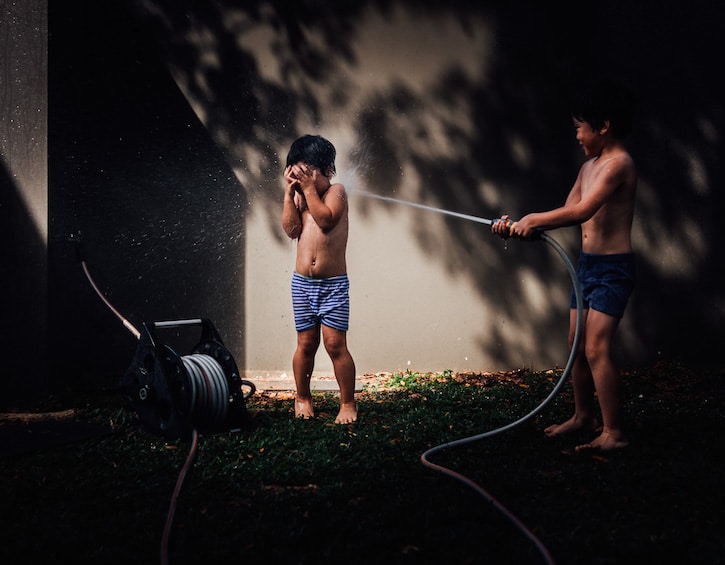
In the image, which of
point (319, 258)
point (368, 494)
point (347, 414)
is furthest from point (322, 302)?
point (368, 494)

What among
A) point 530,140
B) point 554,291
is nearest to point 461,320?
point 554,291

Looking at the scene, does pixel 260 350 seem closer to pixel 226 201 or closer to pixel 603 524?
pixel 226 201

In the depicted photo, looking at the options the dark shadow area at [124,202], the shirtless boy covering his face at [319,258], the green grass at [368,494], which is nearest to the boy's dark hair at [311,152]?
the shirtless boy covering his face at [319,258]

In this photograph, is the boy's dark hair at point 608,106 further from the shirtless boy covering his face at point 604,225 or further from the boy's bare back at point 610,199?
the boy's bare back at point 610,199

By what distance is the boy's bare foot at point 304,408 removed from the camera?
4.17m

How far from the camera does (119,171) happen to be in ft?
A: 18.0

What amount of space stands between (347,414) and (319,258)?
3.22ft

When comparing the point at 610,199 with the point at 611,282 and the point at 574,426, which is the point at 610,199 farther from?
the point at 574,426

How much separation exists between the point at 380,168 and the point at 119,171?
225 centimetres

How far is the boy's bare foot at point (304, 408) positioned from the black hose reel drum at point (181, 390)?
0.44 meters

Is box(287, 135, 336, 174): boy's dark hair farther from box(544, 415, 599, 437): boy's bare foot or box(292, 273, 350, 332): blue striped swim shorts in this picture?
box(544, 415, 599, 437): boy's bare foot

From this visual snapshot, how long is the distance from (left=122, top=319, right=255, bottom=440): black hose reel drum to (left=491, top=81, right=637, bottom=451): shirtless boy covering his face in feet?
5.72

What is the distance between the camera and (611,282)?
333 centimetres

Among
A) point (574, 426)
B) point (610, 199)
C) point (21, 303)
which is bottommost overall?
point (574, 426)
